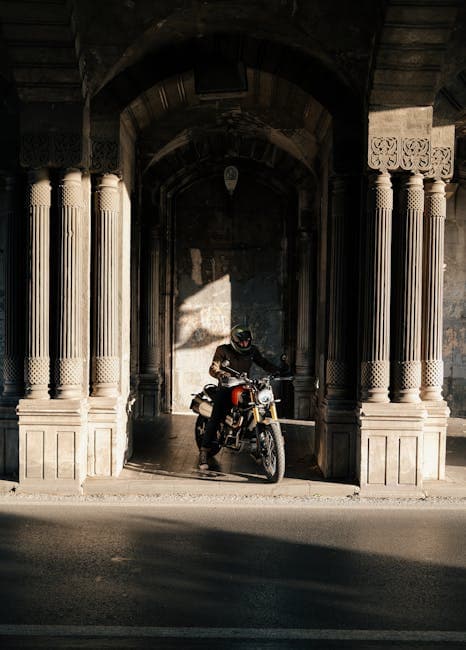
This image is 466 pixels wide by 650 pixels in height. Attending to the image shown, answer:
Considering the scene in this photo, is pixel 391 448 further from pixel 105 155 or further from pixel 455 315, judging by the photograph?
pixel 455 315

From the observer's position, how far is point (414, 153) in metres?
9.49

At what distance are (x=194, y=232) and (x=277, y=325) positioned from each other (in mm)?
2429

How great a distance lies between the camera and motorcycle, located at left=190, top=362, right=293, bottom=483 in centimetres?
967

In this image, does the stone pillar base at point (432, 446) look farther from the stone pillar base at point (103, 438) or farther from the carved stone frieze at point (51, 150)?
the carved stone frieze at point (51, 150)

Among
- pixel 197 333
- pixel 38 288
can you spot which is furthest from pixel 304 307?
pixel 38 288

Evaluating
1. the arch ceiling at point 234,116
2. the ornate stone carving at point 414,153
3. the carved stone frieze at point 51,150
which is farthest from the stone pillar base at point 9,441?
the ornate stone carving at point 414,153

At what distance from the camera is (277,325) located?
17.1m

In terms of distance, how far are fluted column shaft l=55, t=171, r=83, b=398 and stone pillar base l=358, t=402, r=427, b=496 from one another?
319 cm

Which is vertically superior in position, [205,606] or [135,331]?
[135,331]

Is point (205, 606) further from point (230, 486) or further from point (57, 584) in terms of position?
point (230, 486)

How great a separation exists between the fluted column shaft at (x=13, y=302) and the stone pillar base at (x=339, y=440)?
3.53 m

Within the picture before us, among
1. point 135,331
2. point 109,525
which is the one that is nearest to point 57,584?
point 109,525

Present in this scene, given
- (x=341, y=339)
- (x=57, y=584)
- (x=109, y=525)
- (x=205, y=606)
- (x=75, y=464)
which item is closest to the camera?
(x=205, y=606)

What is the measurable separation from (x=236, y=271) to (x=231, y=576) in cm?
1114
